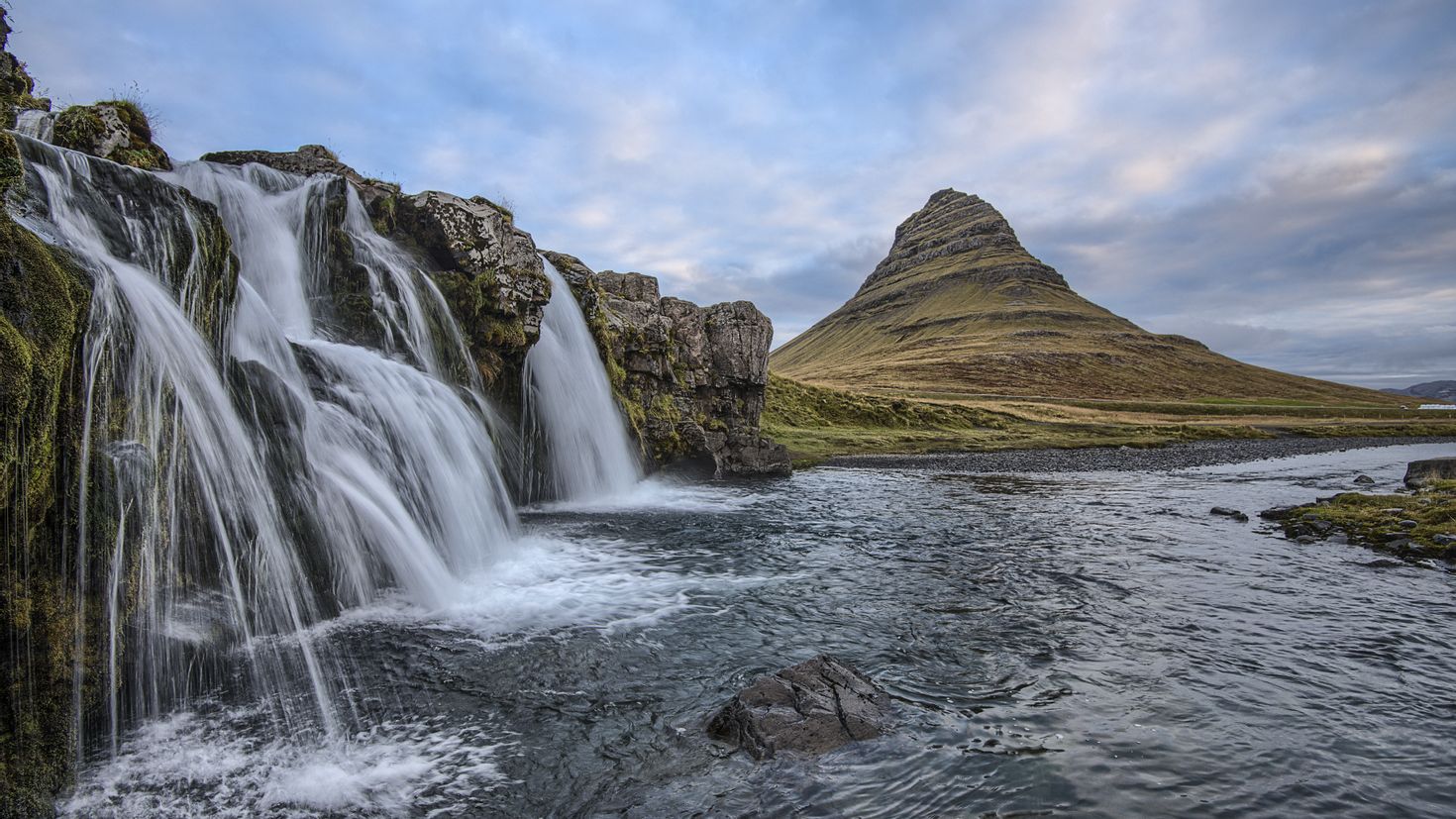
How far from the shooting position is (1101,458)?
57594mm

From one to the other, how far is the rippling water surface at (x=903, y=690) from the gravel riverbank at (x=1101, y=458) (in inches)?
1149

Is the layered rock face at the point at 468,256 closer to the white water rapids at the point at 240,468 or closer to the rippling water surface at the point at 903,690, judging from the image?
the white water rapids at the point at 240,468

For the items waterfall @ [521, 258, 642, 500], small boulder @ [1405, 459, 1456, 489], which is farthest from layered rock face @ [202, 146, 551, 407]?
small boulder @ [1405, 459, 1456, 489]

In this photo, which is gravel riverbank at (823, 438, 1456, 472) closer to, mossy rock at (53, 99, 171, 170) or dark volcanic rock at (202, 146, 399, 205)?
dark volcanic rock at (202, 146, 399, 205)

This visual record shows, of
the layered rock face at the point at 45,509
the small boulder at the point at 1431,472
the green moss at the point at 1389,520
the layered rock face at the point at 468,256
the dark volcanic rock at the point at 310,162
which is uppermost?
the dark volcanic rock at the point at 310,162

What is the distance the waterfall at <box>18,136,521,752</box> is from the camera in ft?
29.2

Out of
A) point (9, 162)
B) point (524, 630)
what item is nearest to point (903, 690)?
point (524, 630)

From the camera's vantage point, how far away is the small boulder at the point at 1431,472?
1237 inches

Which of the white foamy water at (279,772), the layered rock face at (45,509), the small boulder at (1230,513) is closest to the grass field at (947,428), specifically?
the small boulder at (1230,513)

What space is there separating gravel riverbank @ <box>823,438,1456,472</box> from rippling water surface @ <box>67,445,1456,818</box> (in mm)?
29183

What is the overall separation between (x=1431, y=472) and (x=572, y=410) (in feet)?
137

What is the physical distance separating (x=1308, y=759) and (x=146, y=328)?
17.4 metres

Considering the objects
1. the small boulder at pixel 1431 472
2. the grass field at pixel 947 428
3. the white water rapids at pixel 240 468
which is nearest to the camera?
the white water rapids at pixel 240 468

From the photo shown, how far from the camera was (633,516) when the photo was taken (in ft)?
83.8
